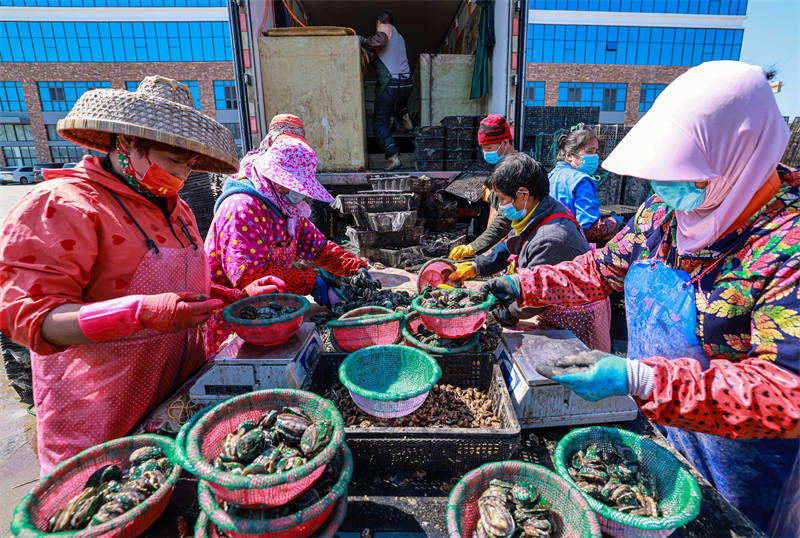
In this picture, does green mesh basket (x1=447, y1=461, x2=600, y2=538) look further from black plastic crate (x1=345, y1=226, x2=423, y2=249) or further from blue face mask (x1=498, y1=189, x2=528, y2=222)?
black plastic crate (x1=345, y1=226, x2=423, y2=249)

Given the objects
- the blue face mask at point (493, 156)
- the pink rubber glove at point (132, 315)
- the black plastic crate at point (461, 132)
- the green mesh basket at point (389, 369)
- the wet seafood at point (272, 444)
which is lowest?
the green mesh basket at point (389, 369)

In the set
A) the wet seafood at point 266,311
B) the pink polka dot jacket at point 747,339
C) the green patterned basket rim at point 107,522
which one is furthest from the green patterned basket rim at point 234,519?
the pink polka dot jacket at point 747,339

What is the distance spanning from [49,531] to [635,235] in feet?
7.60

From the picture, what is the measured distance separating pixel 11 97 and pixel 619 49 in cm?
5590

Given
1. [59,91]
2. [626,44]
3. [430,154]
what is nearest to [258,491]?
[430,154]

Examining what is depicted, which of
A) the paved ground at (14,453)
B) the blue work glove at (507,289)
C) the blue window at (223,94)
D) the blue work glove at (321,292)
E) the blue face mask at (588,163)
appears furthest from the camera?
the blue window at (223,94)

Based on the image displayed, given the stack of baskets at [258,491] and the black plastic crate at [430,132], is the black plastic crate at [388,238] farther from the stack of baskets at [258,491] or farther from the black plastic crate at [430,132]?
the stack of baskets at [258,491]

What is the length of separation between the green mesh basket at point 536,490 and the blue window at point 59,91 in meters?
45.8

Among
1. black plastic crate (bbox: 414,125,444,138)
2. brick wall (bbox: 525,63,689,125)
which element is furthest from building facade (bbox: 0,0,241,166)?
black plastic crate (bbox: 414,125,444,138)

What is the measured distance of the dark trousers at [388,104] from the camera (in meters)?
7.51

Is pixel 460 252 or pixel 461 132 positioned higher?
pixel 461 132

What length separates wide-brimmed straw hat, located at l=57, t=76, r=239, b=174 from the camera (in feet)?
4.80

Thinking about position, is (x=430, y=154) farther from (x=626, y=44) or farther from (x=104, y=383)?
(x=626, y=44)

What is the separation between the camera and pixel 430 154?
22.8 ft
